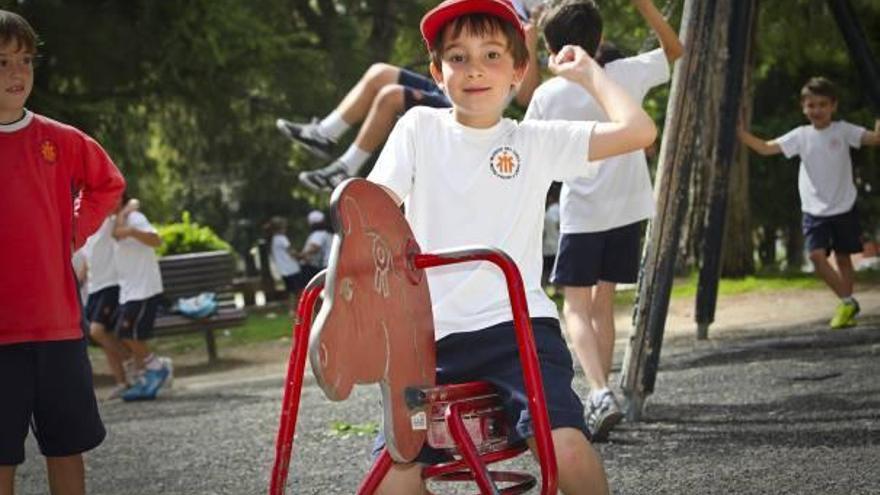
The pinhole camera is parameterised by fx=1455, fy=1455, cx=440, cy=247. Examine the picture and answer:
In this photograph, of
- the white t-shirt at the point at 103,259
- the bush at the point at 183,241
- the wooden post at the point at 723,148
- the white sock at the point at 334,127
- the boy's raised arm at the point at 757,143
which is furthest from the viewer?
the bush at the point at 183,241

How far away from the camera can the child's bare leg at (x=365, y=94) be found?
740cm

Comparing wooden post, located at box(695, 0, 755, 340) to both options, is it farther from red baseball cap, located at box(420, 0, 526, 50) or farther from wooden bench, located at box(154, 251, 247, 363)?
wooden bench, located at box(154, 251, 247, 363)

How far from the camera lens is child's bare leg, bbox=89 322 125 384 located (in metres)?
10.8

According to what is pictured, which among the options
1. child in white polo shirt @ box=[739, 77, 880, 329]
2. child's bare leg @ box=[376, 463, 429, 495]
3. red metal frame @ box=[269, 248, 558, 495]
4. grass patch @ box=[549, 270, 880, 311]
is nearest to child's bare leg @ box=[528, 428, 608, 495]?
red metal frame @ box=[269, 248, 558, 495]

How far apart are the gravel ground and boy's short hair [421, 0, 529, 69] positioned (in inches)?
70.1

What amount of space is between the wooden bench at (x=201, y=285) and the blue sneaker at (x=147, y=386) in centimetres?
353

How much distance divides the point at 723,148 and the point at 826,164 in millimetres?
2245

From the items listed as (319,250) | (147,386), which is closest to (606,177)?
(147,386)

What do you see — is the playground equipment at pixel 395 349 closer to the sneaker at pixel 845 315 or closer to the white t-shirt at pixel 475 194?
the white t-shirt at pixel 475 194

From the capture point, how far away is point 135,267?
419 inches

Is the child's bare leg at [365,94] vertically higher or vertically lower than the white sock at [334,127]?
higher

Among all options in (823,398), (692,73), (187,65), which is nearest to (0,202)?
(692,73)

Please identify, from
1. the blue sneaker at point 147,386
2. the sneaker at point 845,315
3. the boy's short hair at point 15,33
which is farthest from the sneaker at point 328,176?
the sneaker at point 845,315

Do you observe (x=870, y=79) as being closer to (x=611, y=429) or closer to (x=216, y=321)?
(x=611, y=429)
